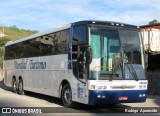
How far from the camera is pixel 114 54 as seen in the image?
44.6 ft

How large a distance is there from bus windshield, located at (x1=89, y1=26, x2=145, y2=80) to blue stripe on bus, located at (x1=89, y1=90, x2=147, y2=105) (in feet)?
1.63

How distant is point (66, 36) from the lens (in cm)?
1523

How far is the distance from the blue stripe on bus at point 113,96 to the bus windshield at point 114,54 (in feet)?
1.63

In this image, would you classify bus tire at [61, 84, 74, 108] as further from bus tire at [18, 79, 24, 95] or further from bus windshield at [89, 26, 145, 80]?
bus tire at [18, 79, 24, 95]

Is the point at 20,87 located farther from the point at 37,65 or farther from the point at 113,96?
the point at 113,96

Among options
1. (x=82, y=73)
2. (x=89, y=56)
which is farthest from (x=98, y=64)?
(x=82, y=73)

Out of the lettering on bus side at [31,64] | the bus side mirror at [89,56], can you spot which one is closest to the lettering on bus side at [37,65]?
the lettering on bus side at [31,64]

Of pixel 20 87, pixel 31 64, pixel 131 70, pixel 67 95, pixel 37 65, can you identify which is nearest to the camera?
A: pixel 131 70

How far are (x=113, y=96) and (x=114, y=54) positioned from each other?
1481 millimetres

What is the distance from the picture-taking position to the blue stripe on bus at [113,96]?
13000 mm

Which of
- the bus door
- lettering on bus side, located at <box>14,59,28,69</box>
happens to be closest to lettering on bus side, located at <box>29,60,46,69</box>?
lettering on bus side, located at <box>14,59,28,69</box>

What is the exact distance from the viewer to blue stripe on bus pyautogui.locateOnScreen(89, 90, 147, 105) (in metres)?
13.0

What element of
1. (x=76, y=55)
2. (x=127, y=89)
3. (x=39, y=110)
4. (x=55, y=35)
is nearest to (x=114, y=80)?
(x=127, y=89)

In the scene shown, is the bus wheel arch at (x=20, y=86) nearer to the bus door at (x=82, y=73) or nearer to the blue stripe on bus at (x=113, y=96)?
the bus door at (x=82, y=73)
